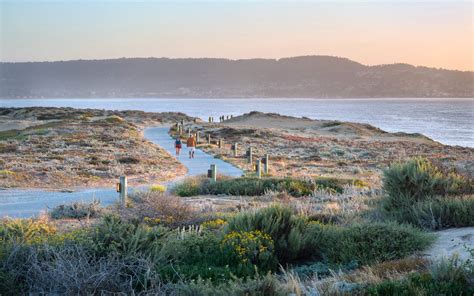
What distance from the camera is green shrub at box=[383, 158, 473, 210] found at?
10.2 meters

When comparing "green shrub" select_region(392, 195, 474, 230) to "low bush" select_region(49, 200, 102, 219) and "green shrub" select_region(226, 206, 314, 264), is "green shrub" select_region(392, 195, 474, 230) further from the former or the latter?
"low bush" select_region(49, 200, 102, 219)

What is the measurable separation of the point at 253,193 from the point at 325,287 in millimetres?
10621

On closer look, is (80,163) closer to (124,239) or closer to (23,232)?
(23,232)

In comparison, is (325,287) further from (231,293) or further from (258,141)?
(258,141)

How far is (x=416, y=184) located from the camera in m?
10.3

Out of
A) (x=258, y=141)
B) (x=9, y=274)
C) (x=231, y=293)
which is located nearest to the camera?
(x=231, y=293)

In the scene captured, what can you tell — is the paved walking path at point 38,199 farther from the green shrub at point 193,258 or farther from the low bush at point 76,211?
the green shrub at point 193,258

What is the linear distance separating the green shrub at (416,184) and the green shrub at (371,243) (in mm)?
2318

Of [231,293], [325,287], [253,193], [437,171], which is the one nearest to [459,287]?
[325,287]

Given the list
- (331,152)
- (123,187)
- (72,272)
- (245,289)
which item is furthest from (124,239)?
(331,152)

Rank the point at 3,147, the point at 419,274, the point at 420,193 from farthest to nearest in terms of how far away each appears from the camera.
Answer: the point at 3,147, the point at 420,193, the point at 419,274

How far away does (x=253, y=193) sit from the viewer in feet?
52.7

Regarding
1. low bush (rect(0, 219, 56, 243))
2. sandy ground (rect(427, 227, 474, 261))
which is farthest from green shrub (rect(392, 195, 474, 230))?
low bush (rect(0, 219, 56, 243))

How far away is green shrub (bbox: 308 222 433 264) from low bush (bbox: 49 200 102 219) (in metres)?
5.74
